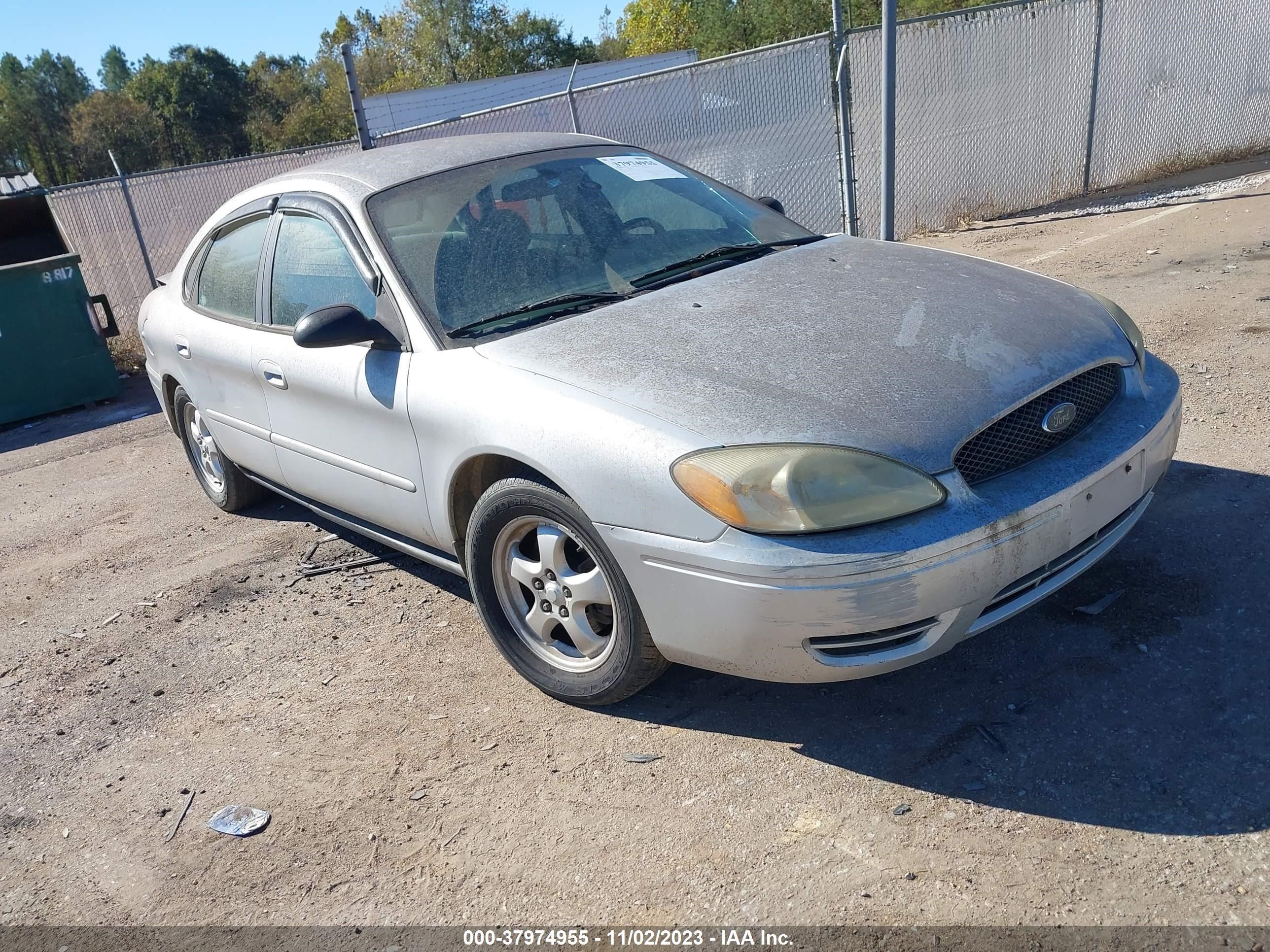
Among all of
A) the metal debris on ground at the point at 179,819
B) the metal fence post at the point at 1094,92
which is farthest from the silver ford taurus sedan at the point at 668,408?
the metal fence post at the point at 1094,92

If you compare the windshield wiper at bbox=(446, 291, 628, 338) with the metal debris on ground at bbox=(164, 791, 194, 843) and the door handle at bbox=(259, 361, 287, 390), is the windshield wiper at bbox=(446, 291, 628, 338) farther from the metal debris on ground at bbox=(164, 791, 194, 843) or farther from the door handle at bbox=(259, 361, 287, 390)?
the metal debris on ground at bbox=(164, 791, 194, 843)

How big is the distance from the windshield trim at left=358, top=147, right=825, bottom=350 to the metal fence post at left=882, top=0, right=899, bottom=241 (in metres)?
3.99

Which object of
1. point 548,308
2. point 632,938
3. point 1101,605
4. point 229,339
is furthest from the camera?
point 229,339

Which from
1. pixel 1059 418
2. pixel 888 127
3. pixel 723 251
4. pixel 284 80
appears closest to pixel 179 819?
pixel 723 251

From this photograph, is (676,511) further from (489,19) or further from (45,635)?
(489,19)

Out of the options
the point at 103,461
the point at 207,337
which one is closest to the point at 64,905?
the point at 207,337

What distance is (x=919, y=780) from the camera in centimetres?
268

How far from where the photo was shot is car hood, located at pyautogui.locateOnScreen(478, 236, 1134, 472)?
2.65 metres

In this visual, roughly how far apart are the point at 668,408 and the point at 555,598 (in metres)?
0.77

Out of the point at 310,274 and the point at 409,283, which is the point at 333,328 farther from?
the point at 310,274

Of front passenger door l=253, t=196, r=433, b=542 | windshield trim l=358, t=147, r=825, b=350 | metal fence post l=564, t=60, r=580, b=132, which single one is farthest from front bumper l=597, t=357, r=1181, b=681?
metal fence post l=564, t=60, r=580, b=132

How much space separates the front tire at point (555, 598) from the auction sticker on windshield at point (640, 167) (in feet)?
5.42

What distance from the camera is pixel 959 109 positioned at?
10.4m

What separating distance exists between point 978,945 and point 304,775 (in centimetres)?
203
